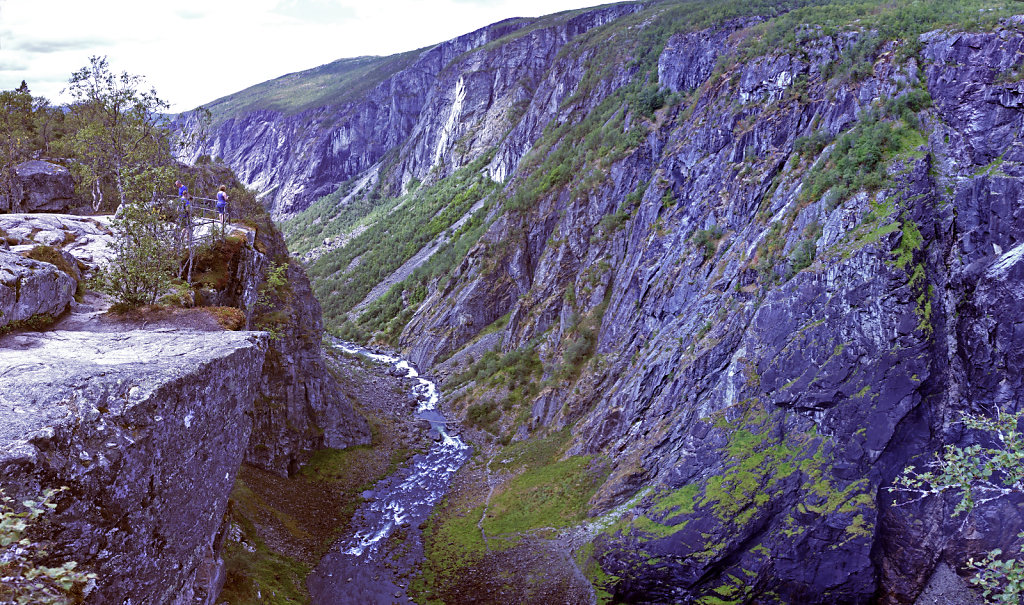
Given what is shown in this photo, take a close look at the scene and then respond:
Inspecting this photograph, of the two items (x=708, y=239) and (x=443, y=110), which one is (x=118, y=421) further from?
(x=443, y=110)

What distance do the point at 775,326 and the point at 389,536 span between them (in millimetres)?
27403

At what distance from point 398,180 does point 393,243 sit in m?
54.7

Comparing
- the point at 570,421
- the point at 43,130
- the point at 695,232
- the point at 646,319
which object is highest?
the point at 43,130

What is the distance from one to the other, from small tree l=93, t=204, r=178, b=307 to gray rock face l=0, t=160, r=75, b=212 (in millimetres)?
20630

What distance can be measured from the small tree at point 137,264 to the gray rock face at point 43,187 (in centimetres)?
2063

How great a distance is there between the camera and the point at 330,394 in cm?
4834

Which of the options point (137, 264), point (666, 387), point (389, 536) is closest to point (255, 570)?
point (389, 536)

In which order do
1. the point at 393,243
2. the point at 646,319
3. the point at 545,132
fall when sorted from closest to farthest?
the point at 646,319
the point at 545,132
the point at 393,243

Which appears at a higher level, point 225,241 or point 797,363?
point 225,241

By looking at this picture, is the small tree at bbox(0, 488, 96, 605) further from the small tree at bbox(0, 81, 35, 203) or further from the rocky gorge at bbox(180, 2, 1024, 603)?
the small tree at bbox(0, 81, 35, 203)

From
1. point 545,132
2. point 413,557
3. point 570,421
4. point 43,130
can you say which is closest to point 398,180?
point 545,132

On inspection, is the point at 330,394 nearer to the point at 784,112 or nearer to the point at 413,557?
the point at 413,557

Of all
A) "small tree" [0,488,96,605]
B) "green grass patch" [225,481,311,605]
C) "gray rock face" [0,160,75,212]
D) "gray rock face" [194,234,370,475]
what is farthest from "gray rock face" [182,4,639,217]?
"small tree" [0,488,96,605]

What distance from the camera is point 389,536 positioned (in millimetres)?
36312
